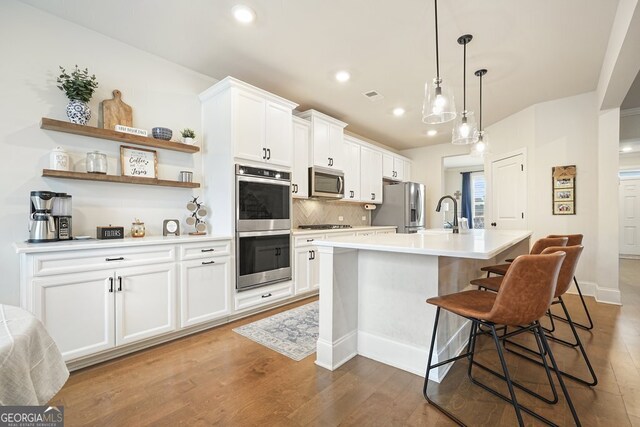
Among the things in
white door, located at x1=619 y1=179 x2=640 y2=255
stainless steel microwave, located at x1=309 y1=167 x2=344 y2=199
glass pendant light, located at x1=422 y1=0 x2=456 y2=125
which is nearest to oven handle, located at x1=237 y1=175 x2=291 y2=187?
stainless steel microwave, located at x1=309 y1=167 x2=344 y2=199

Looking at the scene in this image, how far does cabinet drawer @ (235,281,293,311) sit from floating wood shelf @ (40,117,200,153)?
1638 millimetres

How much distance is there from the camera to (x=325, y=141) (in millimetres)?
4223

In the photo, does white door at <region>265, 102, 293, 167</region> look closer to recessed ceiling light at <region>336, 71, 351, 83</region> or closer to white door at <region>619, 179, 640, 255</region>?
recessed ceiling light at <region>336, 71, 351, 83</region>

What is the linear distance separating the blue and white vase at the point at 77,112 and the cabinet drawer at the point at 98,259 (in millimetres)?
1113

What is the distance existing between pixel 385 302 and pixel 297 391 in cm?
84

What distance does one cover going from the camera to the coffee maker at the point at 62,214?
218 cm

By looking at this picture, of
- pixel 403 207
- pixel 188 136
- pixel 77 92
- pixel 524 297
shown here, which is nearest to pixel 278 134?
pixel 188 136

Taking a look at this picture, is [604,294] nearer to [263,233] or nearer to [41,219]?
[263,233]

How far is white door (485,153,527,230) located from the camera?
444 centimetres

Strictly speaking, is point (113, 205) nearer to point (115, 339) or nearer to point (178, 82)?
point (115, 339)

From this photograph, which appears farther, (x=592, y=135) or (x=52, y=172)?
(x=592, y=135)

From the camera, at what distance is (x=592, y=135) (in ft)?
12.6

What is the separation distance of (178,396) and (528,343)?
2.71 meters

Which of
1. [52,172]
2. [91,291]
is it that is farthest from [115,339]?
[52,172]
